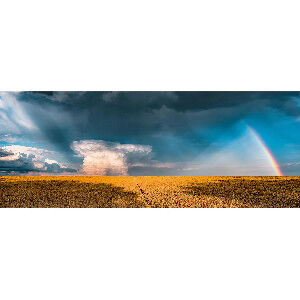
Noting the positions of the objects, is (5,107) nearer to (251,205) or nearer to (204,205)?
(204,205)

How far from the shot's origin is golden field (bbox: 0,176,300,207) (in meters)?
7.24

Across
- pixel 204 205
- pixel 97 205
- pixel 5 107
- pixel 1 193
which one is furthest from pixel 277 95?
pixel 1 193

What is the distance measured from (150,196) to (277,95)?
5884 millimetres

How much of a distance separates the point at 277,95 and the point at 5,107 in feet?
32.8

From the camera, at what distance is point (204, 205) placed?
7.05 metres

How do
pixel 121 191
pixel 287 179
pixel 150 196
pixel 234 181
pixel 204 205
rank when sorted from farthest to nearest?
pixel 234 181 < pixel 287 179 < pixel 121 191 < pixel 150 196 < pixel 204 205

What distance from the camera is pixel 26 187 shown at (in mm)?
9352

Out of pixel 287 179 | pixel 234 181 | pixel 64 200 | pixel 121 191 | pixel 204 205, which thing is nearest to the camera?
pixel 204 205

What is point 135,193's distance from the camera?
862 cm

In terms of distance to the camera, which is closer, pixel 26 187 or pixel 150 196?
pixel 150 196

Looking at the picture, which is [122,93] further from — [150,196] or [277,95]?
[277,95]

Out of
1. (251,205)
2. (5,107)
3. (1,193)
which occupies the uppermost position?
(5,107)

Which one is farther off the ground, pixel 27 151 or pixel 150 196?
pixel 27 151

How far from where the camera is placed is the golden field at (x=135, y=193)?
285 inches
